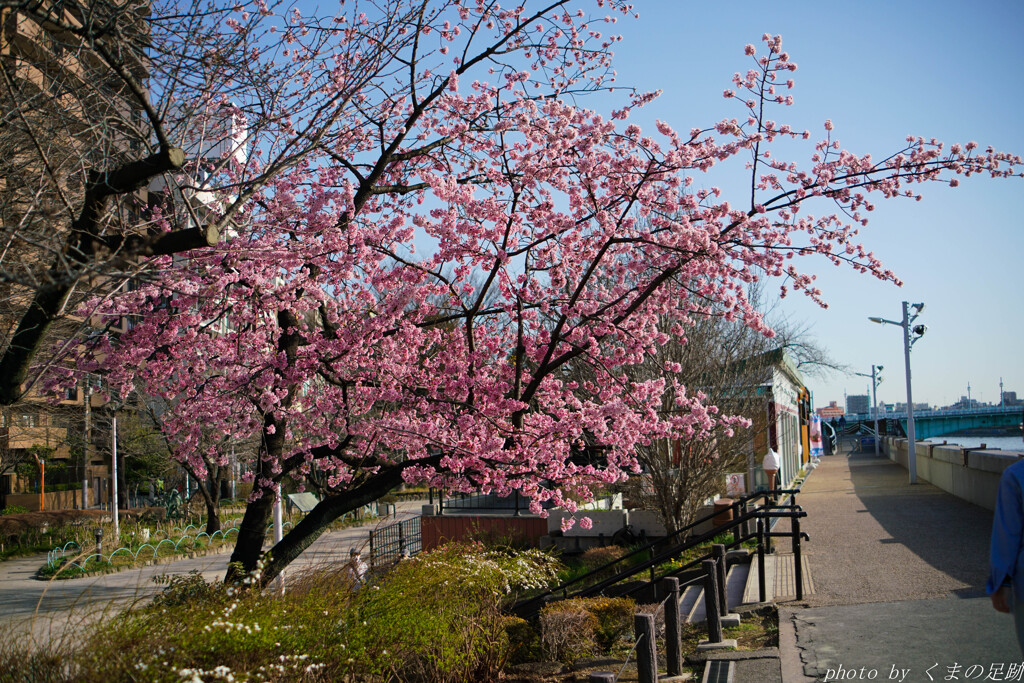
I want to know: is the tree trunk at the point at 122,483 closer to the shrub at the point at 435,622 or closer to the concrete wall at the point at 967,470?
the shrub at the point at 435,622

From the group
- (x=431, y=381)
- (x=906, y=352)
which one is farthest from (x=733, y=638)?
(x=906, y=352)

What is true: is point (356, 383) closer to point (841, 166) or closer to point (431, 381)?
point (431, 381)

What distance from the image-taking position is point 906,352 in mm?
29453

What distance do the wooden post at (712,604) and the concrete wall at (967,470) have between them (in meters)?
6.20

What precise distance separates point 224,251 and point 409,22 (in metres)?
3.20

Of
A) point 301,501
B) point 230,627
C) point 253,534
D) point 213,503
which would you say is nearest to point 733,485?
point 301,501

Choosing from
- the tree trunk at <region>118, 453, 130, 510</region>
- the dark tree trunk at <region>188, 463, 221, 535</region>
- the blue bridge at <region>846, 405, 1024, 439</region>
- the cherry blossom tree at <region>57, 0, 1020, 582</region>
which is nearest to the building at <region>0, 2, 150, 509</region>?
the cherry blossom tree at <region>57, 0, 1020, 582</region>

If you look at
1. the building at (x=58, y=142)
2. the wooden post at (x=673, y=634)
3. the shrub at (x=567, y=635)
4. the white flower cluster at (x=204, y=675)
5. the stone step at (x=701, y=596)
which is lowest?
the stone step at (x=701, y=596)

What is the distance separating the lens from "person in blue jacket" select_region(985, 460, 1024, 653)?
411 cm

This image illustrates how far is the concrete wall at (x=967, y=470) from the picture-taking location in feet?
51.5

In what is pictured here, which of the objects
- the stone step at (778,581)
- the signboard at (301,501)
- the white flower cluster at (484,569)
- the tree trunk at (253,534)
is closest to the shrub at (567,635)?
the white flower cluster at (484,569)

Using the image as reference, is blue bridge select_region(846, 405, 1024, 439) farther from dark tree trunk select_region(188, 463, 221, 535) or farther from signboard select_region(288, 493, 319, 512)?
signboard select_region(288, 493, 319, 512)

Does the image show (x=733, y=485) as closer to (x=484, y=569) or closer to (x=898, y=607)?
(x=898, y=607)

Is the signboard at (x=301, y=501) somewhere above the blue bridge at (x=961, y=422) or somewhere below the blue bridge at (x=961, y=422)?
above
